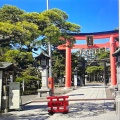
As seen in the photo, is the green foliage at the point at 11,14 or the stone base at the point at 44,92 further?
the stone base at the point at 44,92

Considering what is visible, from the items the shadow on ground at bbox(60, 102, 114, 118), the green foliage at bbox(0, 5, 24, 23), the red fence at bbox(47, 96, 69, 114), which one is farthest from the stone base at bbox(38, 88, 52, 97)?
the green foliage at bbox(0, 5, 24, 23)

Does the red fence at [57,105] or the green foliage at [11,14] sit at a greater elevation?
the green foliage at [11,14]

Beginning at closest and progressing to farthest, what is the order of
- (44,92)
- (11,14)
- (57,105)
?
1. (11,14)
2. (57,105)
3. (44,92)

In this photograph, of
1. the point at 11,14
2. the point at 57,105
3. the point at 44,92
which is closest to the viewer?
the point at 11,14

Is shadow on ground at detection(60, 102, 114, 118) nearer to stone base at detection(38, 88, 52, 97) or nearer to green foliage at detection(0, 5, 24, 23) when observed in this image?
green foliage at detection(0, 5, 24, 23)

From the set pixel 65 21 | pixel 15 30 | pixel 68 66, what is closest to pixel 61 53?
pixel 68 66

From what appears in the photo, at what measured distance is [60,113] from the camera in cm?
1178

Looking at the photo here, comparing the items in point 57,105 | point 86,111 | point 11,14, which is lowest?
point 86,111

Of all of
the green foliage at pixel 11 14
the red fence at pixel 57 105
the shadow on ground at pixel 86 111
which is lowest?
the shadow on ground at pixel 86 111

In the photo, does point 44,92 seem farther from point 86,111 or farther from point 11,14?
point 11,14

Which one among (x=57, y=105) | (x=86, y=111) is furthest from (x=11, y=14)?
(x=86, y=111)

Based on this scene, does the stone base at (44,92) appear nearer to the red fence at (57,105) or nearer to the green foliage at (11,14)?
the red fence at (57,105)

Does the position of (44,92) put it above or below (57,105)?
above

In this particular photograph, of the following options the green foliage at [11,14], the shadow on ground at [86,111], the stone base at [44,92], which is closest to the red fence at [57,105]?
the shadow on ground at [86,111]
